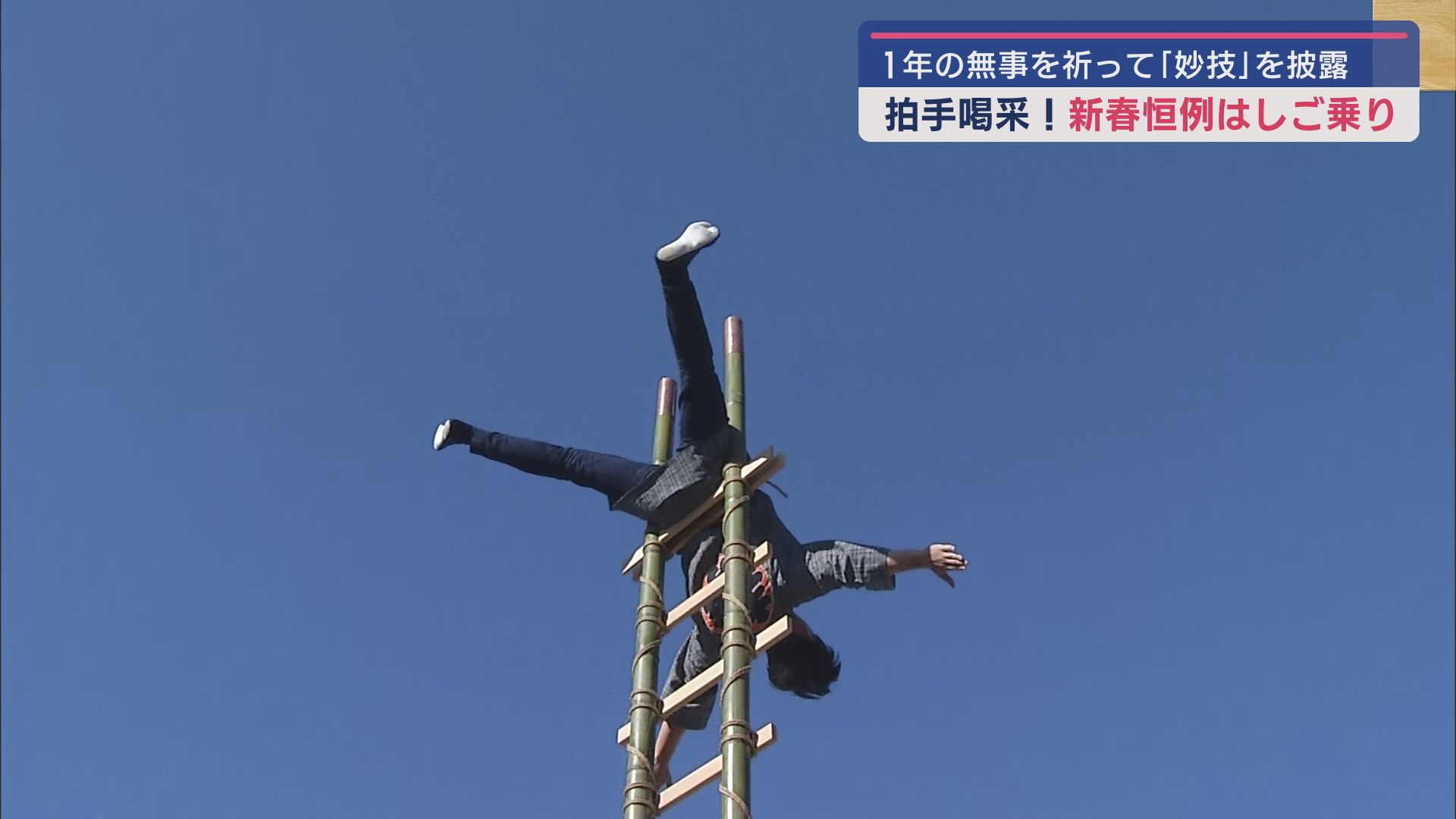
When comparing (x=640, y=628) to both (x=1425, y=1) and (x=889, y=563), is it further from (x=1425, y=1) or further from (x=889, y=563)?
(x=1425, y=1)

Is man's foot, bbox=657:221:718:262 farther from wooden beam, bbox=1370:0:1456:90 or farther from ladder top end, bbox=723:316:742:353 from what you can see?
wooden beam, bbox=1370:0:1456:90

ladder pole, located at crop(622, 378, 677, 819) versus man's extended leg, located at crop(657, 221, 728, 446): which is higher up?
man's extended leg, located at crop(657, 221, 728, 446)

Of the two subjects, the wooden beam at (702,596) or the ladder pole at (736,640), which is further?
the wooden beam at (702,596)

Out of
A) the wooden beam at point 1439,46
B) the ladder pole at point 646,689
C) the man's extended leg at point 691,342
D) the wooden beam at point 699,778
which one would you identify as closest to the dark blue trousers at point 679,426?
the man's extended leg at point 691,342

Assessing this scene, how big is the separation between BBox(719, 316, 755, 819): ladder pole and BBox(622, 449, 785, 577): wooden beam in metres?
0.07

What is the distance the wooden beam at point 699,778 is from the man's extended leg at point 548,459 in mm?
1333

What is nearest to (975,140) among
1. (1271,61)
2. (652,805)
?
(1271,61)

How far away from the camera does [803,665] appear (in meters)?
6.54

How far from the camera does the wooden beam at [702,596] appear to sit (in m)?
5.68

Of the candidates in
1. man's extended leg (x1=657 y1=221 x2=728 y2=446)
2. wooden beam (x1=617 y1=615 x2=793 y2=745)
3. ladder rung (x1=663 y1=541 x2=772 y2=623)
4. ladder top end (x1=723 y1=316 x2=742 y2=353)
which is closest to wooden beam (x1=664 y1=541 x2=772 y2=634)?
ladder rung (x1=663 y1=541 x2=772 y2=623)

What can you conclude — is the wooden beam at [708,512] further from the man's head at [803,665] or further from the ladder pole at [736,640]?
the man's head at [803,665]

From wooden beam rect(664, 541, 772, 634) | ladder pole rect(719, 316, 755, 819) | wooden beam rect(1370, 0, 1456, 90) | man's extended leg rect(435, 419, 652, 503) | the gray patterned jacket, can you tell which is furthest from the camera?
man's extended leg rect(435, 419, 652, 503)

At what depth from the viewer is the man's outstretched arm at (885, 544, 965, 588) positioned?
575 cm

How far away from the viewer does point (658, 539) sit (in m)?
6.11
